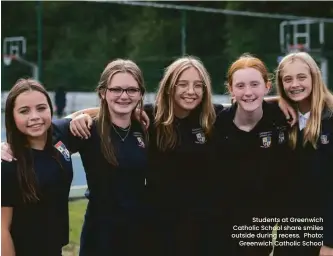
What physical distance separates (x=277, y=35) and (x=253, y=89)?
1576cm

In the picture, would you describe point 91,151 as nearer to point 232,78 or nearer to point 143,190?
point 143,190

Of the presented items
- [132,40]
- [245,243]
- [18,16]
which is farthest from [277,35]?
[245,243]

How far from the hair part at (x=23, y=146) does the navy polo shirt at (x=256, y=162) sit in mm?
716

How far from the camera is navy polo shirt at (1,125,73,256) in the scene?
220 cm

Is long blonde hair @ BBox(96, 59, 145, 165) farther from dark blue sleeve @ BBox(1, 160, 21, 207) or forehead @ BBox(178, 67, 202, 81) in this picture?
dark blue sleeve @ BBox(1, 160, 21, 207)

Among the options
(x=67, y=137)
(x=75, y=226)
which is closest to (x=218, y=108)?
(x=67, y=137)

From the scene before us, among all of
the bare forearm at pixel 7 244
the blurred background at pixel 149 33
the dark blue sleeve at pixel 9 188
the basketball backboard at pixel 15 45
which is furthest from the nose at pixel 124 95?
the basketball backboard at pixel 15 45

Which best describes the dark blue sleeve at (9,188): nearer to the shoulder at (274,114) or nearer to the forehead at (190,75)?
the forehead at (190,75)

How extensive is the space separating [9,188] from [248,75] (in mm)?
1004

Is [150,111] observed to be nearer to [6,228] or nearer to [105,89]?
[105,89]

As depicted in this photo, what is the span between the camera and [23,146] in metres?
2.25

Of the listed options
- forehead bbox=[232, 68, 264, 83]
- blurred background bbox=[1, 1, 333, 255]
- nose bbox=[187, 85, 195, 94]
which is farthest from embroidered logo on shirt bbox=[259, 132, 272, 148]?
blurred background bbox=[1, 1, 333, 255]

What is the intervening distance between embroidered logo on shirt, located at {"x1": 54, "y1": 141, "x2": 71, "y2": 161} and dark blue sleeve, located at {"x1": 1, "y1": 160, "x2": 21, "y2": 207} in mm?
197

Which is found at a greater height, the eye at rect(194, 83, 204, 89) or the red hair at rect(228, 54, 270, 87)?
the red hair at rect(228, 54, 270, 87)
